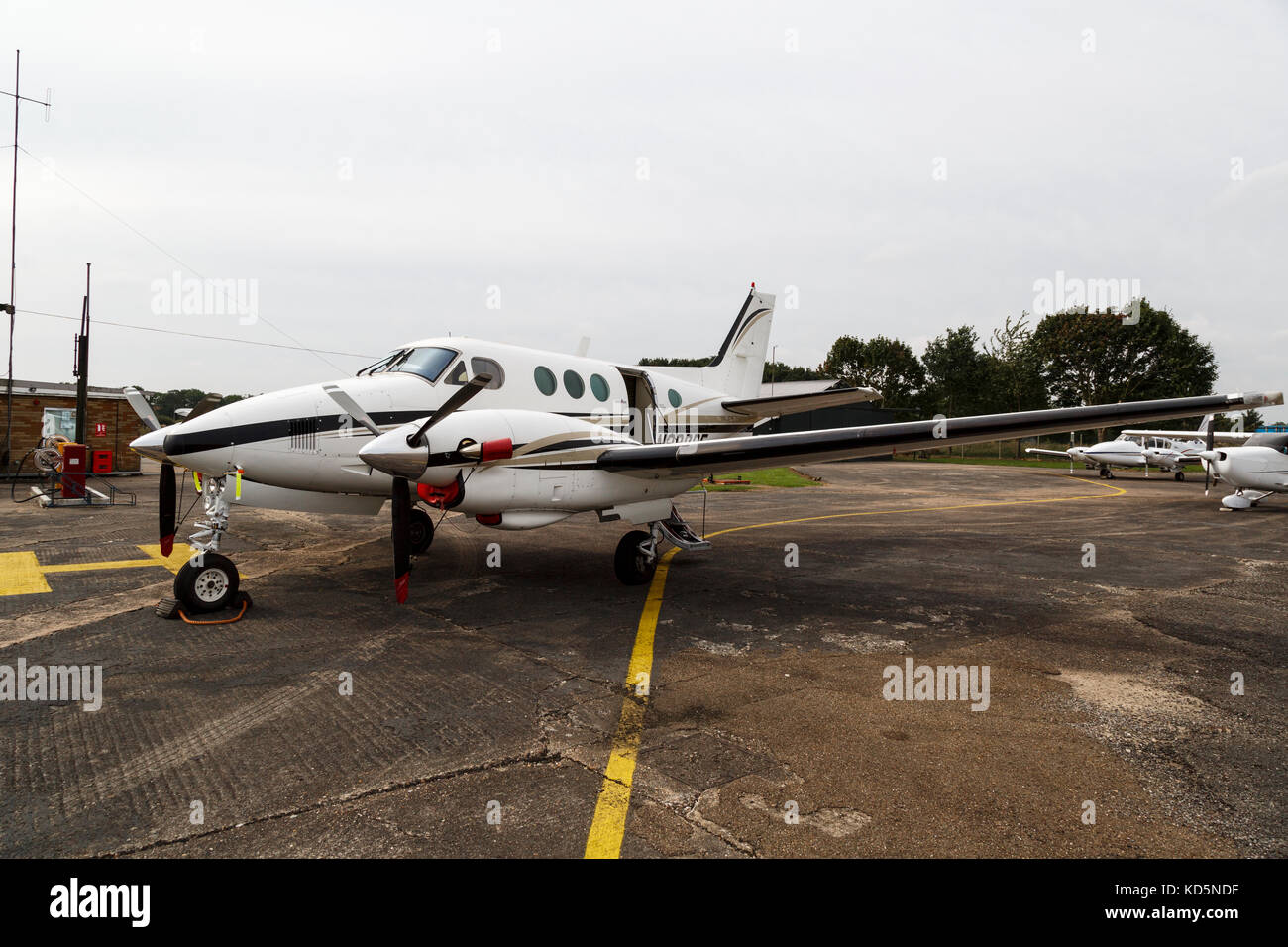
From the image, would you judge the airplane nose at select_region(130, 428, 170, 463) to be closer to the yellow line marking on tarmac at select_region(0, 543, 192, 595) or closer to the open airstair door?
the yellow line marking on tarmac at select_region(0, 543, 192, 595)

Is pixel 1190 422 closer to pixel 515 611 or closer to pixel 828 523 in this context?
pixel 828 523

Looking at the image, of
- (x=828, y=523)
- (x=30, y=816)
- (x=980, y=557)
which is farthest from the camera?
(x=828, y=523)

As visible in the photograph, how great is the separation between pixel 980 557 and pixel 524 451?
828cm

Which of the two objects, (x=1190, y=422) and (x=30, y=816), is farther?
(x=1190, y=422)

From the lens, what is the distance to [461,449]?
6.41 meters

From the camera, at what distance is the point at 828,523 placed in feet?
49.5

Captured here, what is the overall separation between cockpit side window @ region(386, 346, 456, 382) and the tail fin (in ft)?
25.7

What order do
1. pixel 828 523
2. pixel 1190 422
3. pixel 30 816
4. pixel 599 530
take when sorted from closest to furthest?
pixel 30 816 → pixel 599 530 → pixel 828 523 → pixel 1190 422

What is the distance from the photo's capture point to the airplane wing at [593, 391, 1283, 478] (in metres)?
6.27

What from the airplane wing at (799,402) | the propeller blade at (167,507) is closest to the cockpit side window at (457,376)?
the propeller blade at (167,507)

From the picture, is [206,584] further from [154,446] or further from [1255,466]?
[1255,466]
